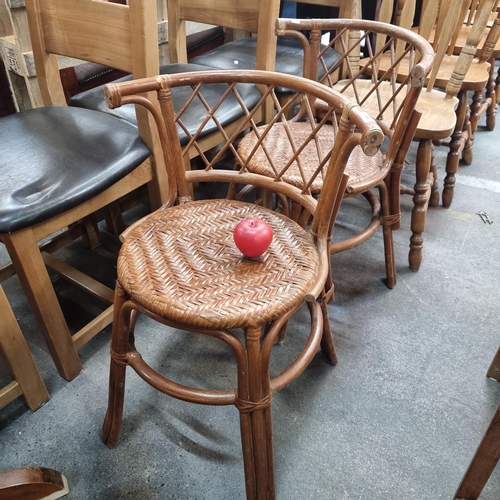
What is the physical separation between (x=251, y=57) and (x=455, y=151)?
2.93 ft

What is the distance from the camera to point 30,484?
837 millimetres

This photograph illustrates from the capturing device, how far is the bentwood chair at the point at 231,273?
2.39 feet

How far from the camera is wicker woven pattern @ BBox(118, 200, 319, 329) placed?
0.72 meters

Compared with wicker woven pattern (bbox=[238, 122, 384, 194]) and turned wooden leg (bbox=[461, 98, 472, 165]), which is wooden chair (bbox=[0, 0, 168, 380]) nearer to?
wicker woven pattern (bbox=[238, 122, 384, 194])

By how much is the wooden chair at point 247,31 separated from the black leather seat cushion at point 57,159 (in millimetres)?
515

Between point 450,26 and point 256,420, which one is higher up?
point 450,26

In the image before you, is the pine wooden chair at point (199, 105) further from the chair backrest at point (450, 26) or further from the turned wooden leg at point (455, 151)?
the turned wooden leg at point (455, 151)

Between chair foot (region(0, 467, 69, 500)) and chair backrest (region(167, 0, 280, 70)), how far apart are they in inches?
48.1

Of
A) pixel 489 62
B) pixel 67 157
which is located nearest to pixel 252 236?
pixel 67 157

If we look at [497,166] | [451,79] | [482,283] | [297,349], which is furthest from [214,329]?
[497,166]

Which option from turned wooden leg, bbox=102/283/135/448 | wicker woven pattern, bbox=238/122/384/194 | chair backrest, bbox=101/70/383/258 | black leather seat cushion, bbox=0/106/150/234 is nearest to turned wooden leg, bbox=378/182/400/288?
wicker woven pattern, bbox=238/122/384/194

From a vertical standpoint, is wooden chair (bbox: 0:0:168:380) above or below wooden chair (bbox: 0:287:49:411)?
above

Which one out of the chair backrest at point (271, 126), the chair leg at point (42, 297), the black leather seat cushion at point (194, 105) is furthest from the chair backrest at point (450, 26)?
the chair leg at point (42, 297)

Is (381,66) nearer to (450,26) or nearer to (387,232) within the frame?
(450,26)
